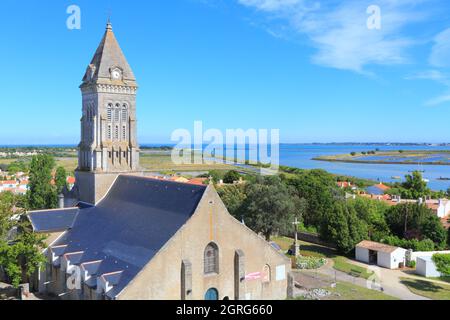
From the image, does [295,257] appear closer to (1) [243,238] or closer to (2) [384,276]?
(2) [384,276]

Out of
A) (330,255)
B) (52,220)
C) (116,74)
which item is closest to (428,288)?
(330,255)

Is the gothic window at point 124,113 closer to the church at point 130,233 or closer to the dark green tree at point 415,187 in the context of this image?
the church at point 130,233

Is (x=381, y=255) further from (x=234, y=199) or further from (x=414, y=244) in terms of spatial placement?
(x=234, y=199)

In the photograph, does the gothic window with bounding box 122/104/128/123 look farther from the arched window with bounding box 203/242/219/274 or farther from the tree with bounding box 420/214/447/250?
the tree with bounding box 420/214/447/250

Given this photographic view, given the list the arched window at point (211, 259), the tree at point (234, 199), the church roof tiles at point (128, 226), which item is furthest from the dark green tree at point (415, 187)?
the church roof tiles at point (128, 226)
